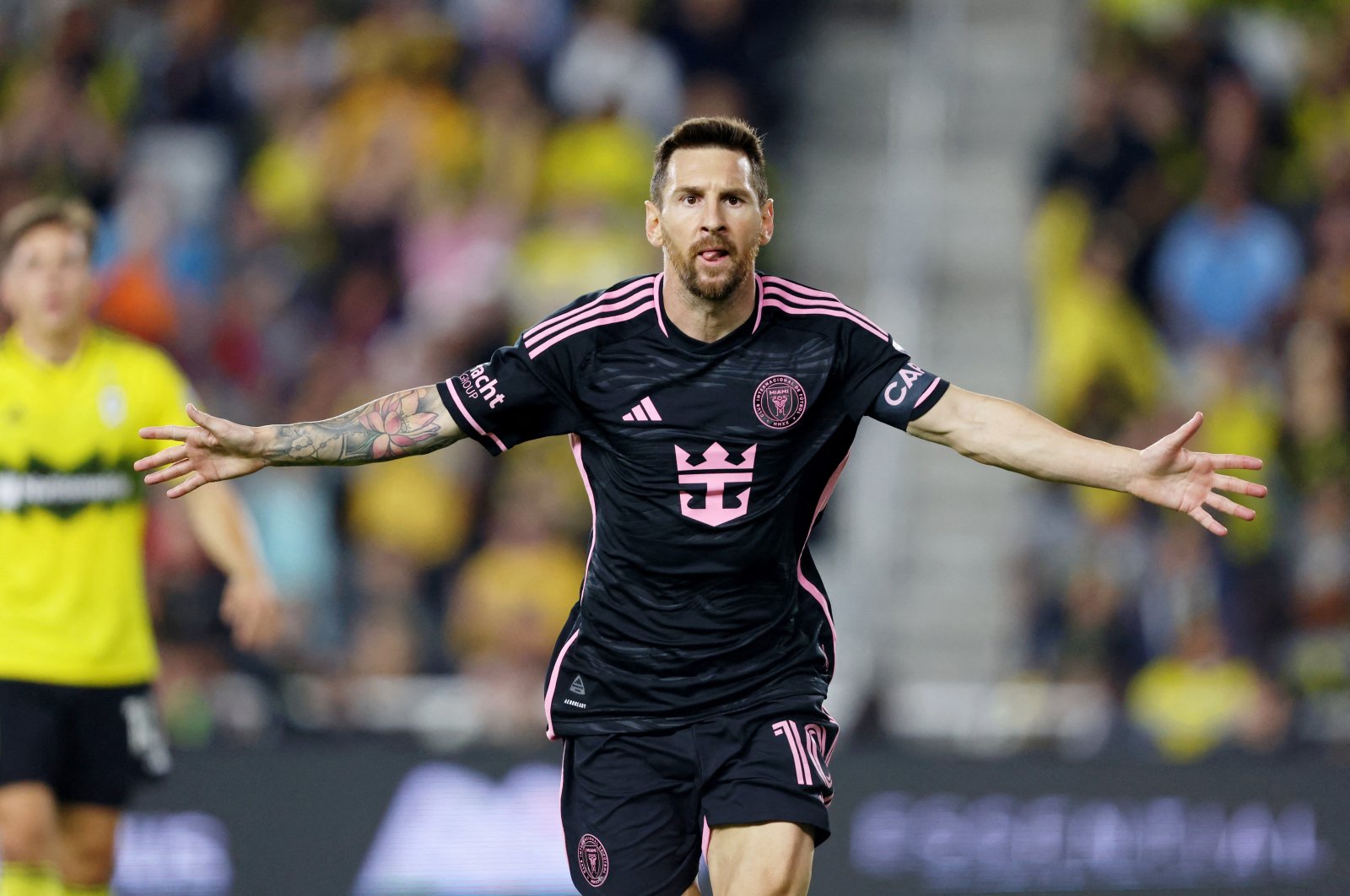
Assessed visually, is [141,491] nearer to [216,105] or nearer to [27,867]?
[27,867]

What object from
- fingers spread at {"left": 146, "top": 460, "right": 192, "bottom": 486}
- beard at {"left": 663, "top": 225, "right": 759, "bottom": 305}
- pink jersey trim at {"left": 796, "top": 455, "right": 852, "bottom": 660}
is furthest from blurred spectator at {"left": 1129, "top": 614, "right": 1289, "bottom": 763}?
fingers spread at {"left": 146, "top": 460, "right": 192, "bottom": 486}

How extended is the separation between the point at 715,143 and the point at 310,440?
1343mm

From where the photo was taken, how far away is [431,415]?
16.7ft

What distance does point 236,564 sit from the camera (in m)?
6.47

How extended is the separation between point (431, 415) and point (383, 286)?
20.3ft

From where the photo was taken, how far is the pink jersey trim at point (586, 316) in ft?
16.8

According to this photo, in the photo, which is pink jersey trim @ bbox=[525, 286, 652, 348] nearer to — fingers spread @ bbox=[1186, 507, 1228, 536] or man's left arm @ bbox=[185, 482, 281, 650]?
fingers spread @ bbox=[1186, 507, 1228, 536]

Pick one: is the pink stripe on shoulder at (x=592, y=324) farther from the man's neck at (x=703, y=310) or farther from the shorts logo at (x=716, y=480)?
the shorts logo at (x=716, y=480)

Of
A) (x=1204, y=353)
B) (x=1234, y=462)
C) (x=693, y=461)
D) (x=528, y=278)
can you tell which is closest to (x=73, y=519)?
(x=693, y=461)

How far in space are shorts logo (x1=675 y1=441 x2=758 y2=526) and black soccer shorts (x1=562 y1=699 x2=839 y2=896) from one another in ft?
1.75

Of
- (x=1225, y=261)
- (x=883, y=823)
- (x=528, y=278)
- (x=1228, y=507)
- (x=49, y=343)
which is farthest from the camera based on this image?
(x=528, y=278)

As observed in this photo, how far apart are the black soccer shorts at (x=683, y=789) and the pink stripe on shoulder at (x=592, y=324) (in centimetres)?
107

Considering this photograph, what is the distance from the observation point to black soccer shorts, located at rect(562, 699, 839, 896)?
496 centimetres

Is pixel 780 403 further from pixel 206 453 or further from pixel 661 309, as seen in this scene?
pixel 206 453
